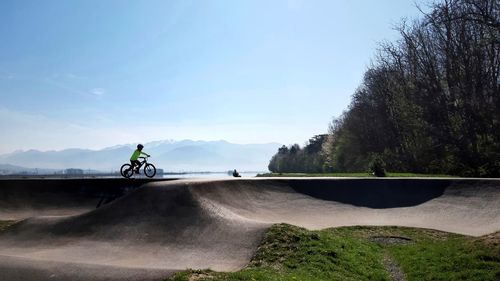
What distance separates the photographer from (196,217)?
15039 mm

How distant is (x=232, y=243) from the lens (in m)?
12.6

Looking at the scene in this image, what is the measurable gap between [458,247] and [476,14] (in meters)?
31.5

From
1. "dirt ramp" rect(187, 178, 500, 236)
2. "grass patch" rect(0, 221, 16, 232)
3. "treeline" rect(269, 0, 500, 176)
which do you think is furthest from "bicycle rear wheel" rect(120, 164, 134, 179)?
"treeline" rect(269, 0, 500, 176)

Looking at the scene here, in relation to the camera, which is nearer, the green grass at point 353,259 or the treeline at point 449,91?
the green grass at point 353,259

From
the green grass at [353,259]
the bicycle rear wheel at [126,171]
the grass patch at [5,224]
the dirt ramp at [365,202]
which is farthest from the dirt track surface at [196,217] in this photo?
the bicycle rear wheel at [126,171]

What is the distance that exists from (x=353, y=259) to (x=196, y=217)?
595cm

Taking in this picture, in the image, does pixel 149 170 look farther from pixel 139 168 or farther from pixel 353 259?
pixel 353 259

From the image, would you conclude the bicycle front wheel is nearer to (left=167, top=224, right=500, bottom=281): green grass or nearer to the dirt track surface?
the dirt track surface

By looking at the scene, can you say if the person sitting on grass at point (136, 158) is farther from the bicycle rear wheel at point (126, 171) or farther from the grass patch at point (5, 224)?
the grass patch at point (5, 224)

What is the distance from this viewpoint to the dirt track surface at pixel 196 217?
11078 millimetres

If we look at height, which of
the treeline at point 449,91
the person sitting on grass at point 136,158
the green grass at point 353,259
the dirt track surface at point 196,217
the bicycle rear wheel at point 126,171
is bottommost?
the green grass at point 353,259

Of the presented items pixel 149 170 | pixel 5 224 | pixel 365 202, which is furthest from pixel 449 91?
pixel 5 224

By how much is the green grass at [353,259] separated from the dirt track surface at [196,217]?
80cm

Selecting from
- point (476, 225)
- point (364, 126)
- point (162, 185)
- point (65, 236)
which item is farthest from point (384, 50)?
point (65, 236)
